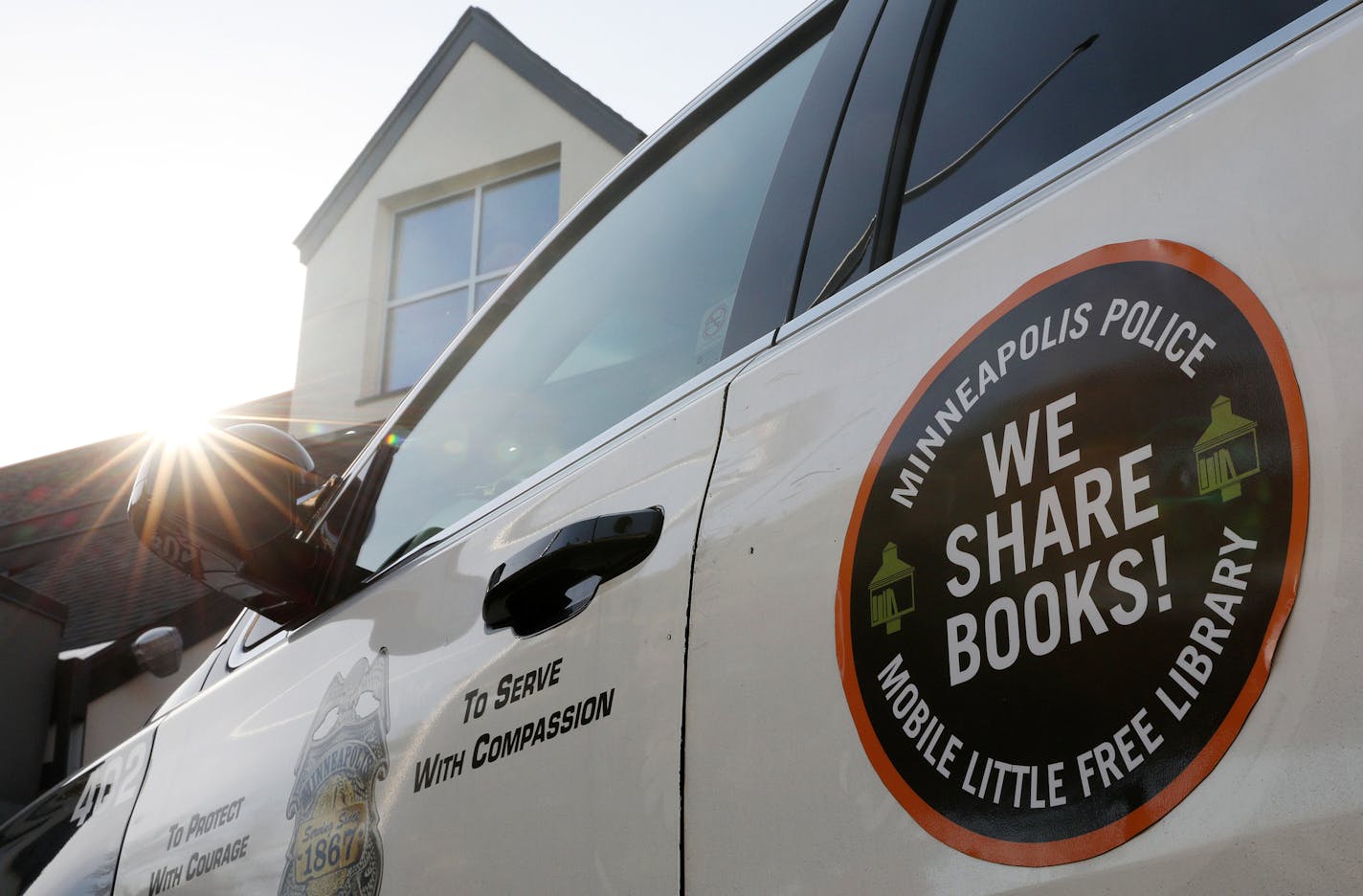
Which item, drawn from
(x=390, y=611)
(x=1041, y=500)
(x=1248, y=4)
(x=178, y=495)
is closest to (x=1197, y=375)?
(x=1041, y=500)

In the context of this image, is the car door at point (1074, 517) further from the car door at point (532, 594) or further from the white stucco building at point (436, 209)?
the white stucco building at point (436, 209)

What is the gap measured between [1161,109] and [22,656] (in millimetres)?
7764

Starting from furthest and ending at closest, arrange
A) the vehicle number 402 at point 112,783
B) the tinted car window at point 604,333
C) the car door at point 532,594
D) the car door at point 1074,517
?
the vehicle number 402 at point 112,783, the tinted car window at point 604,333, the car door at point 532,594, the car door at point 1074,517

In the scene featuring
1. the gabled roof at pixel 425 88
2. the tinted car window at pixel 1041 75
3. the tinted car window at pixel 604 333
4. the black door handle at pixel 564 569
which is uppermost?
the gabled roof at pixel 425 88

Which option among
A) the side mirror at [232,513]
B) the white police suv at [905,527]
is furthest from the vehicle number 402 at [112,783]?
the side mirror at [232,513]

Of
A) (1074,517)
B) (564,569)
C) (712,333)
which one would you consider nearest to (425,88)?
(712,333)

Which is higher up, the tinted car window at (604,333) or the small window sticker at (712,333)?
the tinted car window at (604,333)

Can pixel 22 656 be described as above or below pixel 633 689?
above

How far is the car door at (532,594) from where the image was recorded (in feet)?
4.08

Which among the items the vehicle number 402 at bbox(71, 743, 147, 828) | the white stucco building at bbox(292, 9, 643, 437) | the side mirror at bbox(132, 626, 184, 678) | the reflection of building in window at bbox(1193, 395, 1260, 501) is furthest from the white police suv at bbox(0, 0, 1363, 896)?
the white stucco building at bbox(292, 9, 643, 437)

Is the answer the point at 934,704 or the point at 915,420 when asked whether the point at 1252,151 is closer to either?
the point at 915,420

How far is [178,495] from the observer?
78.0 inches

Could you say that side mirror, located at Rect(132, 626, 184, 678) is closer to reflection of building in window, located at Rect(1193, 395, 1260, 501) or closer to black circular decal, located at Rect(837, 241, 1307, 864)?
black circular decal, located at Rect(837, 241, 1307, 864)

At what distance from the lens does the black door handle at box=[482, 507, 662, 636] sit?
1.32 meters
